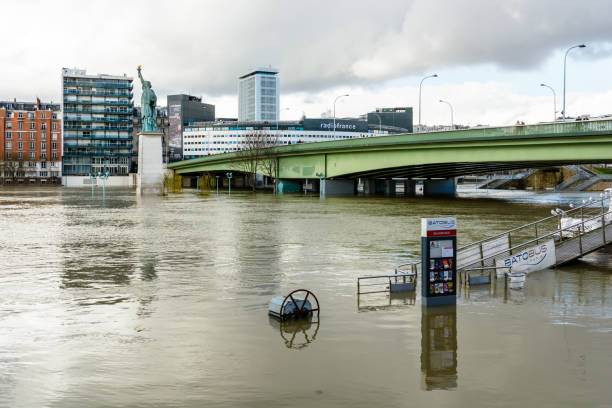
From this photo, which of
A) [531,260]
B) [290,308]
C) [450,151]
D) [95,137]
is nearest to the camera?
[290,308]

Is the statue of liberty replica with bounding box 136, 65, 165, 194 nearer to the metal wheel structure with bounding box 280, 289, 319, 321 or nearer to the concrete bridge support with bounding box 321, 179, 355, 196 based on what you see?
the concrete bridge support with bounding box 321, 179, 355, 196

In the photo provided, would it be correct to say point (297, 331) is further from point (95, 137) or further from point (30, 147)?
point (95, 137)

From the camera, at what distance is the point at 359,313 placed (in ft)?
43.4

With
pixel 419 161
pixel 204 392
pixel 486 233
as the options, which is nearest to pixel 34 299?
pixel 204 392

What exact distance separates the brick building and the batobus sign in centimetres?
14980

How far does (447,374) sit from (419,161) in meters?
55.2

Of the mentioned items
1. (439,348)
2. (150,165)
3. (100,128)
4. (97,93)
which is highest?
(97,93)

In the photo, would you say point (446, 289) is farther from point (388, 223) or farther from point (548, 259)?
point (388, 223)

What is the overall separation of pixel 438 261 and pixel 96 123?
173054 mm

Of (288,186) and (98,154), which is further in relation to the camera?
(98,154)

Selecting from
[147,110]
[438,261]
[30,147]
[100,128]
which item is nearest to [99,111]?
[100,128]

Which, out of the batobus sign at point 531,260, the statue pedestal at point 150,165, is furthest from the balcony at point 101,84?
the batobus sign at point 531,260

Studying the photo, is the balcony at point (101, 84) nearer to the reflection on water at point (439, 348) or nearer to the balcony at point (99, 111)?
the balcony at point (99, 111)

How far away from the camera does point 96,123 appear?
17212 cm
